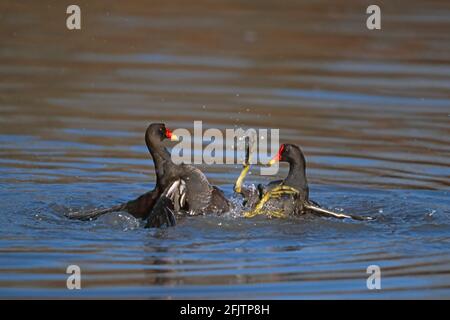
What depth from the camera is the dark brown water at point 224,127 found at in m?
8.33

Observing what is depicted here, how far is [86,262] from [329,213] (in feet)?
7.31

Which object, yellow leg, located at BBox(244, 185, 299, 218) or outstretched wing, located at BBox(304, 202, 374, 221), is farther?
yellow leg, located at BBox(244, 185, 299, 218)

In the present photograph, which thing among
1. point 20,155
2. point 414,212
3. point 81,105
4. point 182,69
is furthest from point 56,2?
point 414,212

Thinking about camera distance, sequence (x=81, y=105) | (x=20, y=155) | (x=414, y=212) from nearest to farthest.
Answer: (x=414, y=212) < (x=20, y=155) < (x=81, y=105)

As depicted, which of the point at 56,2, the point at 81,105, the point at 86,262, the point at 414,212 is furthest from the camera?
the point at 56,2

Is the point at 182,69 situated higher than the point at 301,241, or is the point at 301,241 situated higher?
the point at 182,69

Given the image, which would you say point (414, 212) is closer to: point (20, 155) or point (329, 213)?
point (329, 213)

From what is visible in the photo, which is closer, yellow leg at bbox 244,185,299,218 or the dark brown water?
the dark brown water

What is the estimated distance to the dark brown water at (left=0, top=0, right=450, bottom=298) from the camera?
27.3 feet

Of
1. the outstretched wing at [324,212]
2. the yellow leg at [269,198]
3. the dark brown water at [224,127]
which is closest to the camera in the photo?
the dark brown water at [224,127]

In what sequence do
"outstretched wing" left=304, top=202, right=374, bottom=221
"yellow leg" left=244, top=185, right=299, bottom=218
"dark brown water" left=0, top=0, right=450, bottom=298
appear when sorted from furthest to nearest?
"yellow leg" left=244, top=185, right=299, bottom=218
"outstretched wing" left=304, top=202, right=374, bottom=221
"dark brown water" left=0, top=0, right=450, bottom=298

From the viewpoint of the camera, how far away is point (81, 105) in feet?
45.4

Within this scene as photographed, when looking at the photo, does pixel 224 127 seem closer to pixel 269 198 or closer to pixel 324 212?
pixel 269 198

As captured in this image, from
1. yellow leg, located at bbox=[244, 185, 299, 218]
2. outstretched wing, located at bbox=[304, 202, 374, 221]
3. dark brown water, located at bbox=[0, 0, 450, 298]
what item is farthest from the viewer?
yellow leg, located at bbox=[244, 185, 299, 218]
